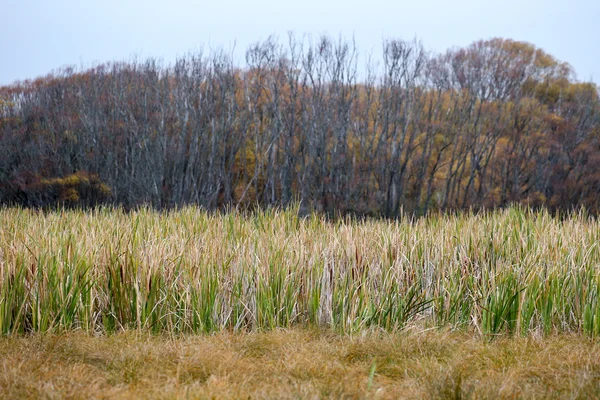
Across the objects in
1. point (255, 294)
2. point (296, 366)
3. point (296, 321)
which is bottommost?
point (296, 321)

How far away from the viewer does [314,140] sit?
18812 mm

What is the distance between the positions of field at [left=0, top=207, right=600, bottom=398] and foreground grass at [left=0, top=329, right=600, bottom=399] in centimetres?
1

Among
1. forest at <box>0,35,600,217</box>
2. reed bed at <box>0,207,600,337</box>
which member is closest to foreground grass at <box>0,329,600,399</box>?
reed bed at <box>0,207,600,337</box>

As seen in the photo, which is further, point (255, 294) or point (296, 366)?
point (255, 294)

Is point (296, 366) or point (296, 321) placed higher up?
point (296, 366)

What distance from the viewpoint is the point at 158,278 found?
4.28m

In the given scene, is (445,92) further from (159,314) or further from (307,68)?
(159,314)

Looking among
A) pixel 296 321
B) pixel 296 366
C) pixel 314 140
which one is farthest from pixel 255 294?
pixel 314 140

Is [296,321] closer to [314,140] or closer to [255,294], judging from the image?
[255,294]

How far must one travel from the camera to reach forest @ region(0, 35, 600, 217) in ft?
61.2

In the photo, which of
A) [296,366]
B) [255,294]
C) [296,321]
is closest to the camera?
[296,366]

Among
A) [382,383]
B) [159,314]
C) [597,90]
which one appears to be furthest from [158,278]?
[597,90]

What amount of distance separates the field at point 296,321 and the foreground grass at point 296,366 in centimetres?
1

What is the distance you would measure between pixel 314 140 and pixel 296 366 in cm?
1590
